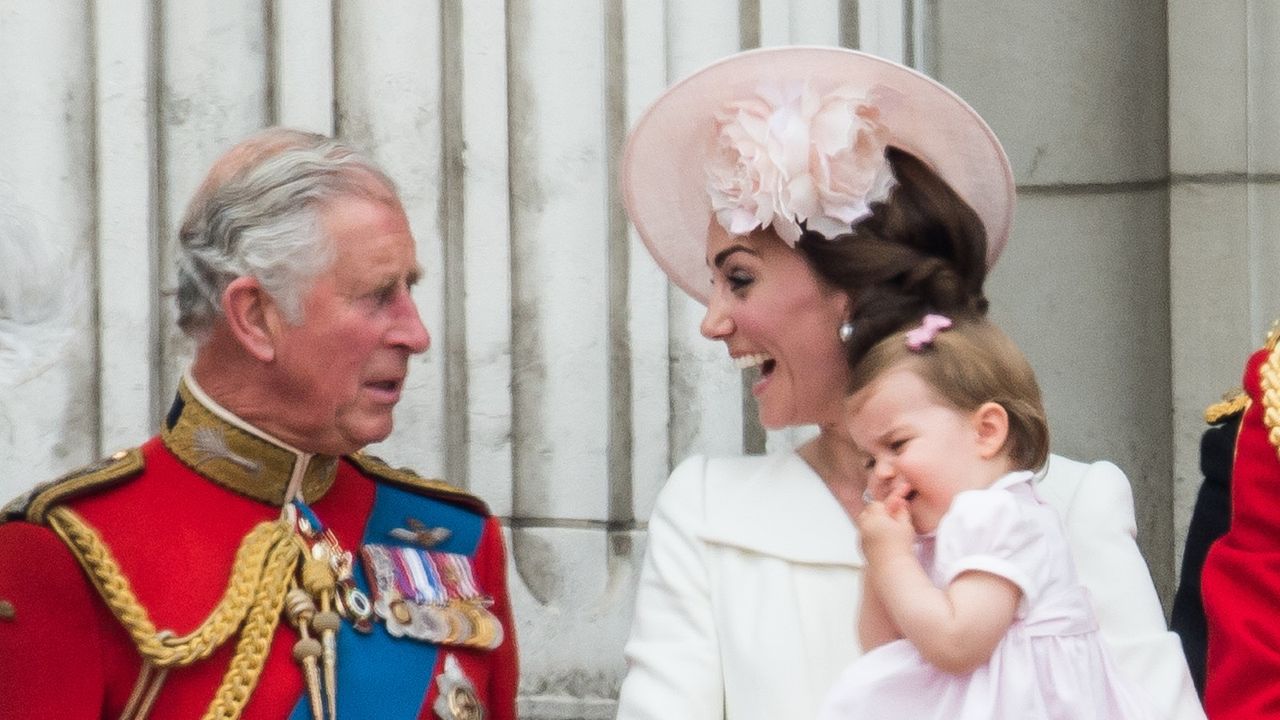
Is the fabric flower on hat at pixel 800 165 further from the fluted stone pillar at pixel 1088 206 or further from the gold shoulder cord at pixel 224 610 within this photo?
the fluted stone pillar at pixel 1088 206

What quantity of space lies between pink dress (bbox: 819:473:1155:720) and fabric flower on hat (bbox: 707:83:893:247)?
1.62 feet

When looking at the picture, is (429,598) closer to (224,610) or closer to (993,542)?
(224,610)

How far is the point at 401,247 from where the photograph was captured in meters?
3.27

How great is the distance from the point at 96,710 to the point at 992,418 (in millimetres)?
1163

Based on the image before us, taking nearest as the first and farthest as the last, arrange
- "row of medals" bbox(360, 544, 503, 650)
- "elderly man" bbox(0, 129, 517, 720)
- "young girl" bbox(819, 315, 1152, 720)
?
"young girl" bbox(819, 315, 1152, 720)
"elderly man" bbox(0, 129, 517, 720)
"row of medals" bbox(360, 544, 503, 650)

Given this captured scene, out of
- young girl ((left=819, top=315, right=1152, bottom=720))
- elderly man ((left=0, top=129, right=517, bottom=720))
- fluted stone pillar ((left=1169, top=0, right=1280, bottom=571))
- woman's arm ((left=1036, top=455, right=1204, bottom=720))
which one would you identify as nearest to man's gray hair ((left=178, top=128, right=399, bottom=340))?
elderly man ((left=0, top=129, right=517, bottom=720))

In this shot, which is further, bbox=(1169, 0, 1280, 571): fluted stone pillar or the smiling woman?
bbox=(1169, 0, 1280, 571): fluted stone pillar

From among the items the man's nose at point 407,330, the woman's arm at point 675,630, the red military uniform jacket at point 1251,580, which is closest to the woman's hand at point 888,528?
the woman's arm at point 675,630

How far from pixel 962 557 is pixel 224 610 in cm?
93

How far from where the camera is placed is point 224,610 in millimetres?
3074

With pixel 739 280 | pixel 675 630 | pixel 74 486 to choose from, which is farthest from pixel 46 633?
pixel 739 280

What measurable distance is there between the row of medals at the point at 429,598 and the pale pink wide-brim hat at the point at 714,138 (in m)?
0.58

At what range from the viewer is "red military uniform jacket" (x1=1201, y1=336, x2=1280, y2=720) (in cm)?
319

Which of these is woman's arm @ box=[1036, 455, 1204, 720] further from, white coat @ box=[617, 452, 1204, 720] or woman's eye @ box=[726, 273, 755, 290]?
woman's eye @ box=[726, 273, 755, 290]
